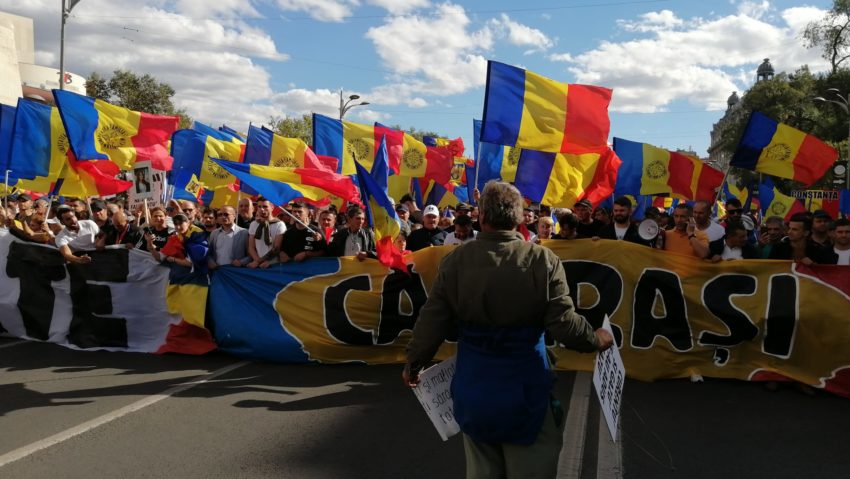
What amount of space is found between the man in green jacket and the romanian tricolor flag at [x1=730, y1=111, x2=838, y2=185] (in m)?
6.37

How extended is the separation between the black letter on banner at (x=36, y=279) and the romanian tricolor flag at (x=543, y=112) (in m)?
A: 5.44

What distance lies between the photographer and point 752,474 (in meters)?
3.78

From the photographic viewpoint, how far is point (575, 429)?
451 centimetres

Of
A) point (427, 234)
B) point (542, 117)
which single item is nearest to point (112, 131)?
point (427, 234)

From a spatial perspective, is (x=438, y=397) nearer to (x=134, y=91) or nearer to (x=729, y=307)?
(x=729, y=307)

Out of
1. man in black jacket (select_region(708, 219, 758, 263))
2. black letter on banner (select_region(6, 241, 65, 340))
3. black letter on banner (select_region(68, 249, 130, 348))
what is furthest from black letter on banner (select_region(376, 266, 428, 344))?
black letter on banner (select_region(6, 241, 65, 340))

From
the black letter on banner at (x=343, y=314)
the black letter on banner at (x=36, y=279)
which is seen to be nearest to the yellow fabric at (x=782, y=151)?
the black letter on banner at (x=343, y=314)

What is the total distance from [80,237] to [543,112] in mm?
5694

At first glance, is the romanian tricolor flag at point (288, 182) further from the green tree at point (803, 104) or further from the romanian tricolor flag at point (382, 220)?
the green tree at point (803, 104)

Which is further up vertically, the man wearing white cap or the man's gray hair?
the man's gray hair

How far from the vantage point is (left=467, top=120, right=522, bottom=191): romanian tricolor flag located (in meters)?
8.59

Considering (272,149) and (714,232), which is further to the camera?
(272,149)

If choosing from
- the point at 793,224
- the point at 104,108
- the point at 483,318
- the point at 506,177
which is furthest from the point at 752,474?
the point at 104,108

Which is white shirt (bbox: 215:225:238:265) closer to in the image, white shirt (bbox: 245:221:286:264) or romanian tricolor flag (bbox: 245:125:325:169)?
white shirt (bbox: 245:221:286:264)
